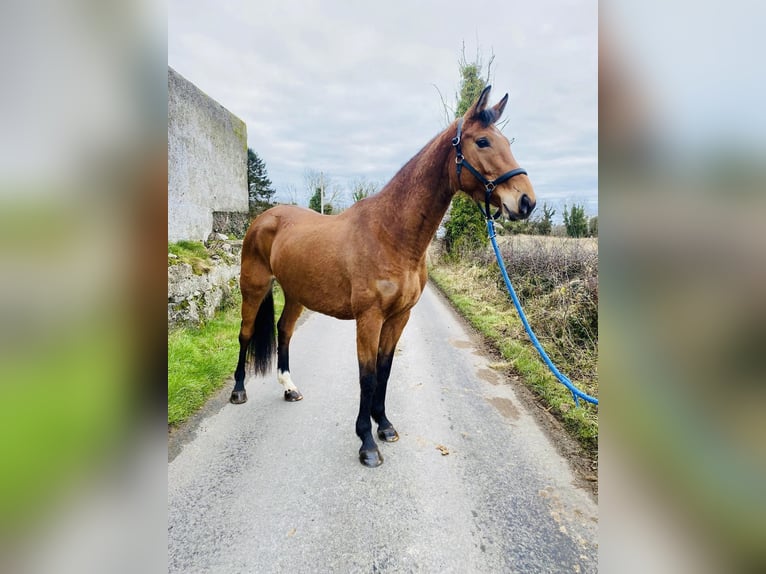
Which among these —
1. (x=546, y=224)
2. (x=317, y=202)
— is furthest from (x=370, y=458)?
(x=317, y=202)

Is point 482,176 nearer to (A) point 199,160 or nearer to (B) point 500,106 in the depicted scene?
(B) point 500,106

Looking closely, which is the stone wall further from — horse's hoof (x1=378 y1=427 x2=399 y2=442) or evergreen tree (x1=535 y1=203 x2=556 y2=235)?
evergreen tree (x1=535 y1=203 x2=556 y2=235)

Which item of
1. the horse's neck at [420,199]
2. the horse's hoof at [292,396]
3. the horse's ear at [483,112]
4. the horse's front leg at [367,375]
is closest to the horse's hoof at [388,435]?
the horse's front leg at [367,375]

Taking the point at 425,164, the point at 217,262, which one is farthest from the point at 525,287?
the point at 217,262

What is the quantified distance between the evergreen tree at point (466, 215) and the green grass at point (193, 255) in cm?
828

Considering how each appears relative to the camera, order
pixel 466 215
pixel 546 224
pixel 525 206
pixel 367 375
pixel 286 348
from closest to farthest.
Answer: pixel 525 206 < pixel 367 375 < pixel 286 348 < pixel 466 215 < pixel 546 224

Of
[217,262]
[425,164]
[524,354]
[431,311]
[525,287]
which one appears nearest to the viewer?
[425,164]

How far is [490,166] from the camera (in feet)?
6.96

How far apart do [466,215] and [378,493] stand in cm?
1095

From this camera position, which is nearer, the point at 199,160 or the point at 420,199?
the point at 420,199

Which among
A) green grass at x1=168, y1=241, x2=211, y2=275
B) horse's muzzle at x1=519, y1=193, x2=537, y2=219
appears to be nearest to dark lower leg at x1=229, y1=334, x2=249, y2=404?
green grass at x1=168, y1=241, x2=211, y2=275
